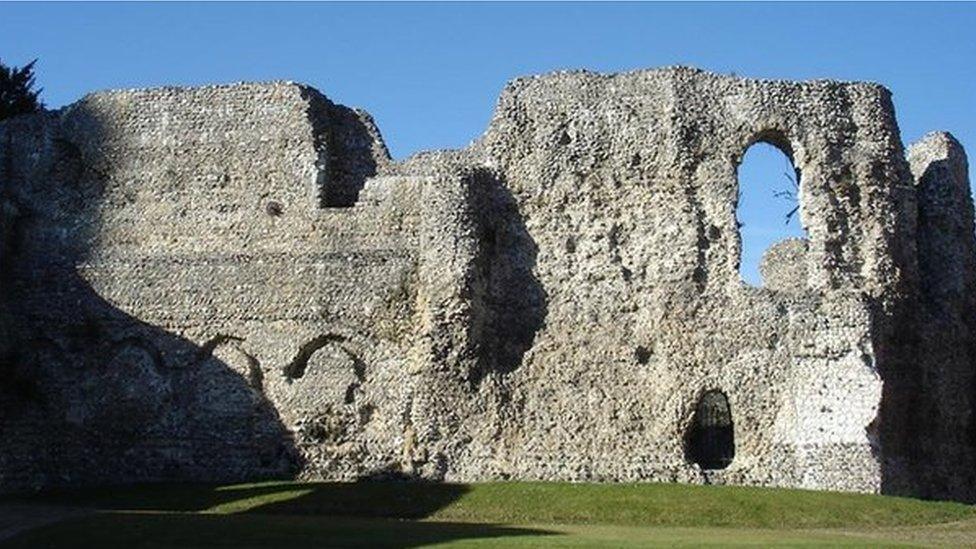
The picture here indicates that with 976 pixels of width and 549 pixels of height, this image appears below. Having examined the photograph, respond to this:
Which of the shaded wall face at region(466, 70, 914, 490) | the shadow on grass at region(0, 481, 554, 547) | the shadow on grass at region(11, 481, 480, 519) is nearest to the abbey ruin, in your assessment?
the shaded wall face at region(466, 70, 914, 490)

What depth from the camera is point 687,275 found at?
3609 cm

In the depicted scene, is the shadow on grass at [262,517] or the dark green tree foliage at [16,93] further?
the dark green tree foliage at [16,93]

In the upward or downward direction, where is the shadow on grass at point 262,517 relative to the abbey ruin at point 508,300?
downward

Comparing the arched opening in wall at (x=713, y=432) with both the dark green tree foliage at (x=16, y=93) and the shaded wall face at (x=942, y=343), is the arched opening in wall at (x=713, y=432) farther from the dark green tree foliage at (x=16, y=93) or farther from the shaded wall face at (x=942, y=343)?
the dark green tree foliage at (x=16, y=93)

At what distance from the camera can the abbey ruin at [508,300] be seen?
35.1 metres

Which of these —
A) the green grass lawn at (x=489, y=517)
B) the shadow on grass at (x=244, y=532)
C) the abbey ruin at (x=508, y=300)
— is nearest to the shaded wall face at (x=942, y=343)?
the abbey ruin at (x=508, y=300)

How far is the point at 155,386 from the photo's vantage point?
126 ft

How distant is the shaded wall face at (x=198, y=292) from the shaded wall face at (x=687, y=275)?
358 cm

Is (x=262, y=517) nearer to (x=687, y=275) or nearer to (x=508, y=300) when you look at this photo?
(x=508, y=300)

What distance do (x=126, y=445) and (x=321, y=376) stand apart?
5034 millimetres

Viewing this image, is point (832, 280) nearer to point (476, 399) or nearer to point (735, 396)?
point (735, 396)

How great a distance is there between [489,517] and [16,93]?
2975 cm

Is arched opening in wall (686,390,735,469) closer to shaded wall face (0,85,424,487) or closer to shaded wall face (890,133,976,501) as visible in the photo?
shaded wall face (890,133,976,501)

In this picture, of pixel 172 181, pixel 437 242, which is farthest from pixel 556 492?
pixel 172 181
